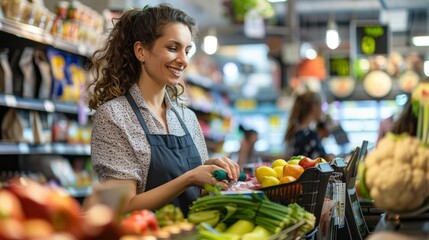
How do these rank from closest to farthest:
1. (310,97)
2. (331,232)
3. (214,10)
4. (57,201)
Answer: (57,201), (331,232), (310,97), (214,10)

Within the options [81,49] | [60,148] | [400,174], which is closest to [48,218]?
[400,174]

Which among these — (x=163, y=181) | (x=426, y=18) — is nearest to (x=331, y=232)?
(x=163, y=181)

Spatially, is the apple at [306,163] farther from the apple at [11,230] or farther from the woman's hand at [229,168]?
the apple at [11,230]

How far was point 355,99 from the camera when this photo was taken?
69.4ft

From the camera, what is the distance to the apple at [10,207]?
53.8 inches

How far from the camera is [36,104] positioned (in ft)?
20.7

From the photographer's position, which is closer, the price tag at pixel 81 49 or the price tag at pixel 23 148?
the price tag at pixel 23 148

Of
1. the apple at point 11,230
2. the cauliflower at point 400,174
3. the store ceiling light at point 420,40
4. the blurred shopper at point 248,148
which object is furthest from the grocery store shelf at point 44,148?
the store ceiling light at point 420,40

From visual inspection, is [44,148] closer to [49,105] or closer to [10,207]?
[49,105]

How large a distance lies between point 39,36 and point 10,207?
5.08m

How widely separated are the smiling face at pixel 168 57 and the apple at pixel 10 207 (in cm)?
194

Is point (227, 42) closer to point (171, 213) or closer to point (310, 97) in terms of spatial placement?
point (310, 97)

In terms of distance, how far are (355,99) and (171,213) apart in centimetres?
1944

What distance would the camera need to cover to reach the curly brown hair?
3.43 m
